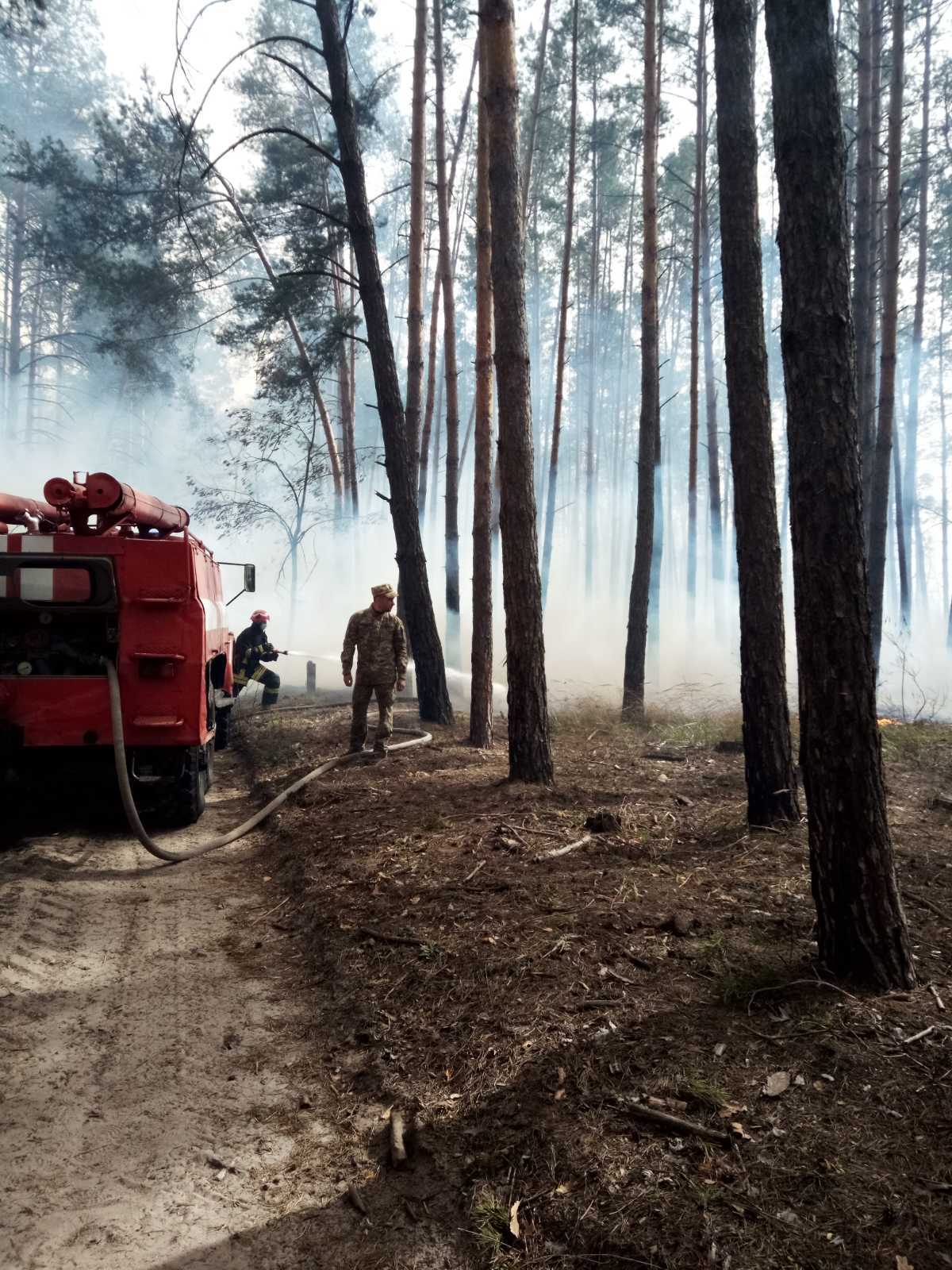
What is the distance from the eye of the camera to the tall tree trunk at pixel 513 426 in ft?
24.4

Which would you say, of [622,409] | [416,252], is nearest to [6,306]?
[416,252]

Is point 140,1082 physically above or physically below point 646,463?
below

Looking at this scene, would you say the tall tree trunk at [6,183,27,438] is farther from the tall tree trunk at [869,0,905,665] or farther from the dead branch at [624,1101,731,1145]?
the dead branch at [624,1101,731,1145]

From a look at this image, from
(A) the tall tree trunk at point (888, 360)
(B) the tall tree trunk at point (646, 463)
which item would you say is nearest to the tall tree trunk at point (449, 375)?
(B) the tall tree trunk at point (646, 463)

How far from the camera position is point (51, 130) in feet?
101

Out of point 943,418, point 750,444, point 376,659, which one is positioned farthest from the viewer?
point 943,418

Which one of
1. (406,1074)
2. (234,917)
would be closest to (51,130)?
(234,917)

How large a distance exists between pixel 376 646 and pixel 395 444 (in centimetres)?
322

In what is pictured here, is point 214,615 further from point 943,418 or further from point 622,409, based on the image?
point 943,418

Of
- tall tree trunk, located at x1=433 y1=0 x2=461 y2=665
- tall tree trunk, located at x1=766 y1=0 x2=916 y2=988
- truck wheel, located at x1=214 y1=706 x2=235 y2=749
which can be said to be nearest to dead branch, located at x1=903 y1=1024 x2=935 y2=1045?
tall tree trunk, located at x1=766 y1=0 x2=916 y2=988

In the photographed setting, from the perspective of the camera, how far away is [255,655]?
13.5 m

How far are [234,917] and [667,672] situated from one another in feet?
54.0

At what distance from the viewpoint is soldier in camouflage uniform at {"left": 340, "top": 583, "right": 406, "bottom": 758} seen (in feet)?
30.9

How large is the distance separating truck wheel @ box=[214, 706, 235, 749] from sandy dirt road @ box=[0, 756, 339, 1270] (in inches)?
209
